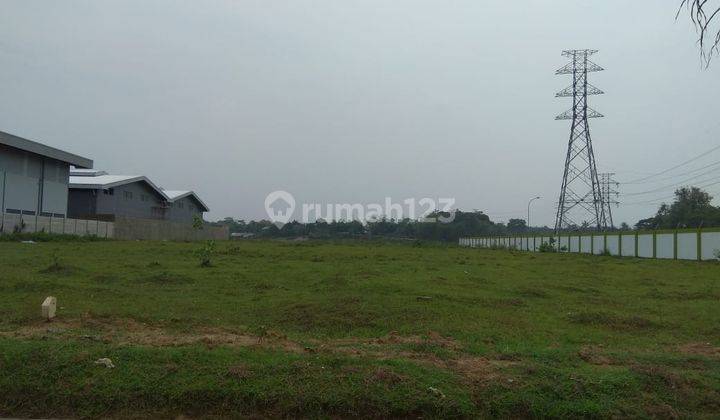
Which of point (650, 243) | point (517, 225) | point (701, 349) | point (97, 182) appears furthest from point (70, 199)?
point (517, 225)

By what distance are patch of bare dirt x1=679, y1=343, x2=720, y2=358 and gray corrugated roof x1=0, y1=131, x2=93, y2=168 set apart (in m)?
36.6

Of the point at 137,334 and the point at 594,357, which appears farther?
the point at 137,334

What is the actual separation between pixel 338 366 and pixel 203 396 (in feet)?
4.58

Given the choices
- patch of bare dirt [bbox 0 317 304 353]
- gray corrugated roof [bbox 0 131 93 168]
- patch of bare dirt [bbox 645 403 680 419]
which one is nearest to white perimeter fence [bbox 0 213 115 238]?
gray corrugated roof [bbox 0 131 93 168]

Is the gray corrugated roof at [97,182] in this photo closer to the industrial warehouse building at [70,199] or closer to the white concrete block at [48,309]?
the industrial warehouse building at [70,199]

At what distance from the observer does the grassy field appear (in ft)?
18.3

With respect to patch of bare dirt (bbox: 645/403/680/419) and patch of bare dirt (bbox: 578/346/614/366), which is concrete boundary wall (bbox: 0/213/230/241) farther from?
patch of bare dirt (bbox: 645/403/680/419)

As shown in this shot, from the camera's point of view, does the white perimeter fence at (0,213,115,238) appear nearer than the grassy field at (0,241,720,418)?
No

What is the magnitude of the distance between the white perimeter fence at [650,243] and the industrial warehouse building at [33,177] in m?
38.4

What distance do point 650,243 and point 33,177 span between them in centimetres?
3917

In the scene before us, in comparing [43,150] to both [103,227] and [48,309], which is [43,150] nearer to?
[103,227]

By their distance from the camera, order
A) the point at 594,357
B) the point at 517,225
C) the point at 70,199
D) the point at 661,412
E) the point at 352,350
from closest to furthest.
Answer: the point at 661,412 → the point at 594,357 → the point at 352,350 → the point at 70,199 → the point at 517,225

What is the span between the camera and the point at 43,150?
126ft

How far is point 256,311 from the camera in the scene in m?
9.81
